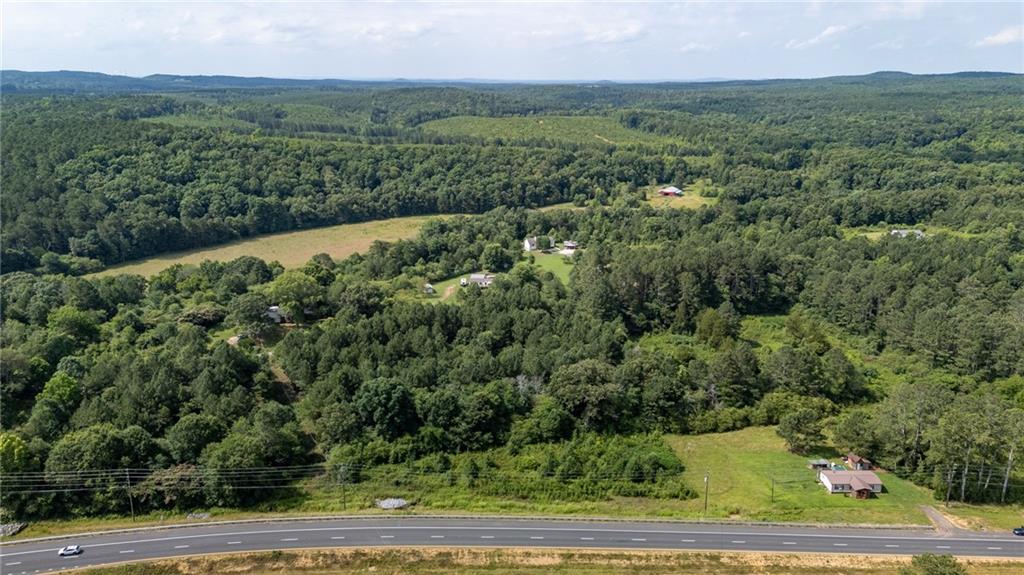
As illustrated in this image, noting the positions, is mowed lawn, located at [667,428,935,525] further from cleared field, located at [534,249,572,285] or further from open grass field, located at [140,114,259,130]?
open grass field, located at [140,114,259,130]

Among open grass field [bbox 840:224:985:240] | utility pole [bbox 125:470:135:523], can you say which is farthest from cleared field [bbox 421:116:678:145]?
utility pole [bbox 125:470:135:523]

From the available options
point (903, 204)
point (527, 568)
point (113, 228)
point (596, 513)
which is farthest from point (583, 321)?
point (903, 204)

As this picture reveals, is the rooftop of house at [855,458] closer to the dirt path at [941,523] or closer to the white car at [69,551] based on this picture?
the dirt path at [941,523]

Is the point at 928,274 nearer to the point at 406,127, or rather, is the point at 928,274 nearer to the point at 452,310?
the point at 452,310

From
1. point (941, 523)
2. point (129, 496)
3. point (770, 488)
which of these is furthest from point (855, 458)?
point (129, 496)

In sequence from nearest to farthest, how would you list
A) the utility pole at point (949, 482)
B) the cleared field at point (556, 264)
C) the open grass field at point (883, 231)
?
the utility pole at point (949, 482)
the cleared field at point (556, 264)
the open grass field at point (883, 231)

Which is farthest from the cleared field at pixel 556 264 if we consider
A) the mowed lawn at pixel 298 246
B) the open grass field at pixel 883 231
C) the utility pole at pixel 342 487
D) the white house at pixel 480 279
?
the open grass field at pixel 883 231
